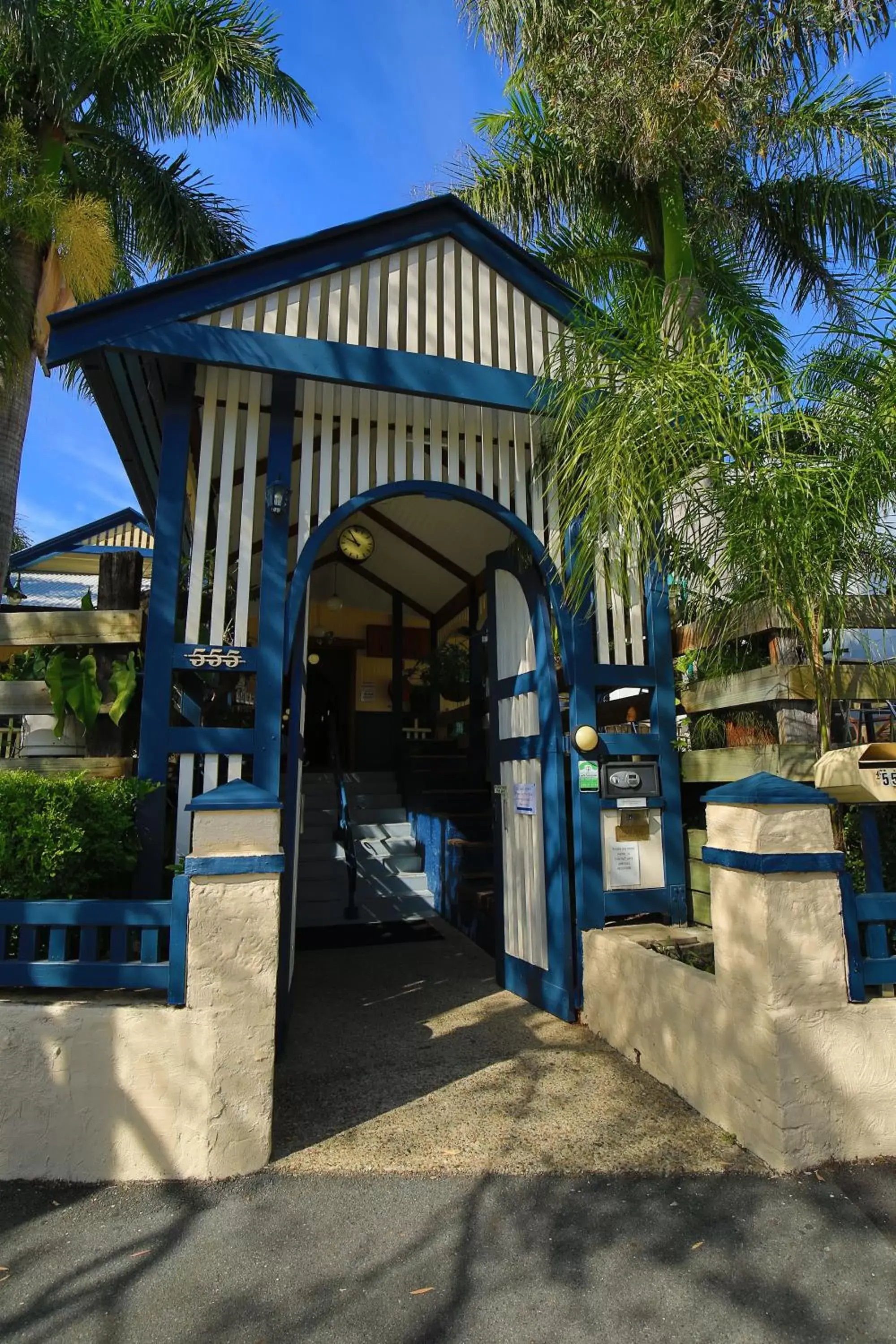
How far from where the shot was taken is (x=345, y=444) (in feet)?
14.9

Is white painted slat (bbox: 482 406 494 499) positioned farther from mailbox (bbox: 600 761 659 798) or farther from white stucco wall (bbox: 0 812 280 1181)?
white stucco wall (bbox: 0 812 280 1181)

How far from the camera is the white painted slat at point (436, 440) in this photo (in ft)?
15.4

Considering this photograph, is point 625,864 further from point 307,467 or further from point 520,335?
point 520,335

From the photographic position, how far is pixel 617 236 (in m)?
8.40

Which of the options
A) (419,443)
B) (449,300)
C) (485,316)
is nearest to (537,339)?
(485,316)

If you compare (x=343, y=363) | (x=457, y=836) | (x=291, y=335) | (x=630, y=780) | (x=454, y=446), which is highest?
(x=291, y=335)

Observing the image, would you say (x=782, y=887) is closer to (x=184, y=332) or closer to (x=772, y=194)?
(x=184, y=332)

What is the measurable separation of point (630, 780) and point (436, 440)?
2.44 m

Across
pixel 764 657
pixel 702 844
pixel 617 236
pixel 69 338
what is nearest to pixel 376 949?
pixel 702 844

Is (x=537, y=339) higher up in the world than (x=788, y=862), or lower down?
higher up

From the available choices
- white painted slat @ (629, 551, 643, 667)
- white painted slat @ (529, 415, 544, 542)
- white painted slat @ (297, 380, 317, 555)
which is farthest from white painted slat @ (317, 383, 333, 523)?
white painted slat @ (629, 551, 643, 667)

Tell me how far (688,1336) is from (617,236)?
9280 mm

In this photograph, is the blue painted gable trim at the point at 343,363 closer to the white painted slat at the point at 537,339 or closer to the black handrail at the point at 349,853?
the white painted slat at the point at 537,339

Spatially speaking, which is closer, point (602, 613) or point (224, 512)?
point (224, 512)
